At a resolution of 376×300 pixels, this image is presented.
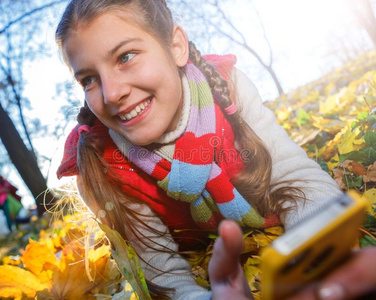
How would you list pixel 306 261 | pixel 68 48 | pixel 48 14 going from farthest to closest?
pixel 48 14
pixel 68 48
pixel 306 261

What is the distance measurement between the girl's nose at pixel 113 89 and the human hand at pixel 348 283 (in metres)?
0.44

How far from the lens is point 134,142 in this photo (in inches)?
23.0

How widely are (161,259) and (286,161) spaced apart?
1.23 feet

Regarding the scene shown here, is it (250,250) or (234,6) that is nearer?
(250,250)

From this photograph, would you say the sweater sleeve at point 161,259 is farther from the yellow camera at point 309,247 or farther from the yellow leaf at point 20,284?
the yellow camera at point 309,247

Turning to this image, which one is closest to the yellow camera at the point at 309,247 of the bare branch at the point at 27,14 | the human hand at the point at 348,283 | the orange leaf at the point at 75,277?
the human hand at the point at 348,283

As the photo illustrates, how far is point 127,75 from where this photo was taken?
541 mm

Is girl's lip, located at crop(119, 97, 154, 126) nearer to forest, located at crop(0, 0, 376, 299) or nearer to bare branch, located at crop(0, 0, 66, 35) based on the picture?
forest, located at crop(0, 0, 376, 299)

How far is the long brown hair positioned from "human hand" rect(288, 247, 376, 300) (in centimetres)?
38

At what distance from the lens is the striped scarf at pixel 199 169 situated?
57 cm

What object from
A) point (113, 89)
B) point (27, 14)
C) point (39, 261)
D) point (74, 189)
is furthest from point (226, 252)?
point (27, 14)

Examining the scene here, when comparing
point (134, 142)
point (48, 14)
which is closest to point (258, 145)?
point (134, 142)

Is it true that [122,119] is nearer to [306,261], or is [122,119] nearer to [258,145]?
[258,145]

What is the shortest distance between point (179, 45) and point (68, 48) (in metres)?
0.24
